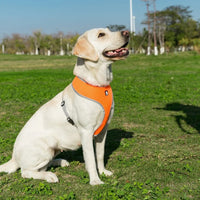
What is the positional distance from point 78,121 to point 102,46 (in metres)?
1.04

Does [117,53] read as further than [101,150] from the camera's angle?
No

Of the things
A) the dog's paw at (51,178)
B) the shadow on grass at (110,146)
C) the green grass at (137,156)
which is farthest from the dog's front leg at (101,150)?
the dog's paw at (51,178)

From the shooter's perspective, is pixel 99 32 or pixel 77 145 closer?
pixel 99 32

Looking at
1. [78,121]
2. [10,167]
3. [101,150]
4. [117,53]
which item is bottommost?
[10,167]

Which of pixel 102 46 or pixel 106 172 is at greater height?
pixel 102 46

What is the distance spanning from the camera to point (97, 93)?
149 inches

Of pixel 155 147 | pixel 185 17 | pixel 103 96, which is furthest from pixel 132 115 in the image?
pixel 185 17

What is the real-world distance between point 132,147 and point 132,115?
261cm

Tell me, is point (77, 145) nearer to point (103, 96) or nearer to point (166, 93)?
point (103, 96)

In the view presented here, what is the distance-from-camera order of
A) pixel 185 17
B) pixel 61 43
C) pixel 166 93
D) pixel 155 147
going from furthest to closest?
pixel 61 43
pixel 185 17
pixel 166 93
pixel 155 147

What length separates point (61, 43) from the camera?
331ft

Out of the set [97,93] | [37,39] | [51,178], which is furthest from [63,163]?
[37,39]

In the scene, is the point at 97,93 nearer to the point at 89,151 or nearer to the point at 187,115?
the point at 89,151

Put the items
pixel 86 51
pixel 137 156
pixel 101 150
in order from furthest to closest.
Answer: pixel 137 156 → pixel 101 150 → pixel 86 51
